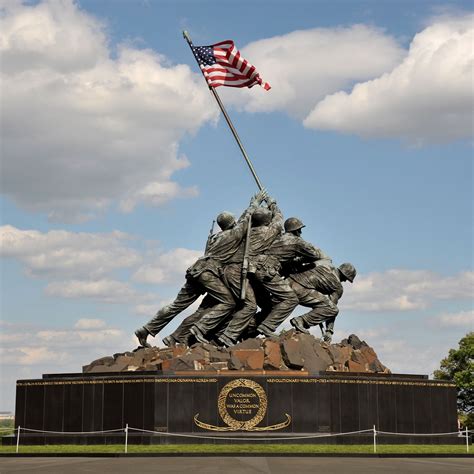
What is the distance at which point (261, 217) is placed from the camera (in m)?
27.5

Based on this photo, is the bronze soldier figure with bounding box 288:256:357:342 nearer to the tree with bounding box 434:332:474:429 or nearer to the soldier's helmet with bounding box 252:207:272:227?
the soldier's helmet with bounding box 252:207:272:227

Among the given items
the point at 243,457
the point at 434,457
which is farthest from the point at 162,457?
the point at 434,457

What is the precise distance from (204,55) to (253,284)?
7568mm

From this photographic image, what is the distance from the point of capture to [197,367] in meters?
24.1

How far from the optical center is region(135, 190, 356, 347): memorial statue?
26.8 meters

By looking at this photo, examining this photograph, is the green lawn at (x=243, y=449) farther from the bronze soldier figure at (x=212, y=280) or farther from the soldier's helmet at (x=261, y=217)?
the soldier's helmet at (x=261, y=217)

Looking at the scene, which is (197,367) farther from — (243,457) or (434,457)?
(434,457)

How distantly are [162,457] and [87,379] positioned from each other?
19.2ft

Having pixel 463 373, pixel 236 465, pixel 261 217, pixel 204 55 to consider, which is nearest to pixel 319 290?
pixel 261 217

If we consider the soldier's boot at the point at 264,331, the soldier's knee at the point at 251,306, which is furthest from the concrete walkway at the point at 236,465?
the soldier's knee at the point at 251,306

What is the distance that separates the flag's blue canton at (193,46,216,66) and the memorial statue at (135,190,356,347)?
4498 millimetres

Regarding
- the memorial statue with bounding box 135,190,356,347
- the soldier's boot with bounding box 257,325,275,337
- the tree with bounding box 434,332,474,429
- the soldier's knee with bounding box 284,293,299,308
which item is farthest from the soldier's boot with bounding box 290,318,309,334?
the tree with bounding box 434,332,474,429

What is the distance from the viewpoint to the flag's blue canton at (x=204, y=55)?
2817 cm

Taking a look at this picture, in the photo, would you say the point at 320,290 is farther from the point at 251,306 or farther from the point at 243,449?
the point at 243,449
